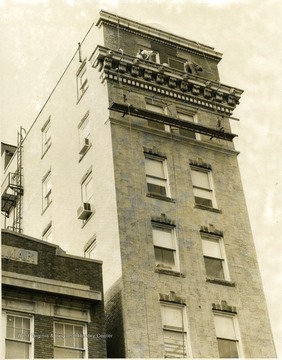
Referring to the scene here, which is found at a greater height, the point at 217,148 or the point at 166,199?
the point at 217,148

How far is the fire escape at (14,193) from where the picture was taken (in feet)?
154

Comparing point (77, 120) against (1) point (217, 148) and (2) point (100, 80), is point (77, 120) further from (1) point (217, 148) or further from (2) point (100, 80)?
(1) point (217, 148)

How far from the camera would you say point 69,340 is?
27703 millimetres

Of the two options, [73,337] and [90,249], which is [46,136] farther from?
[73,337]

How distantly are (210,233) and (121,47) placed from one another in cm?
1203

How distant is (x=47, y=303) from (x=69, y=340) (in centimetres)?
159

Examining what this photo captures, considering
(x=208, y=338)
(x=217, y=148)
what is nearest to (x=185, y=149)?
(x=217, y=148)

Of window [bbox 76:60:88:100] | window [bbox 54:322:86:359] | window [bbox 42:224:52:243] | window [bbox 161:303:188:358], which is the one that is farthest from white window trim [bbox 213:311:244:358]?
window [bbox 76:60:88:100]

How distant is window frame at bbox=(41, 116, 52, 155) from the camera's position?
44394 mm

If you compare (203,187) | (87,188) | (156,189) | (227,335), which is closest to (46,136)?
(87,188)

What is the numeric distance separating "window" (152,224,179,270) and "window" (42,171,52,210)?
9.59 metres

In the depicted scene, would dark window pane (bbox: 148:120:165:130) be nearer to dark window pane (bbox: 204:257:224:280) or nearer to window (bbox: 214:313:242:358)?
dark window pane (bbox: 204:257:224:280)

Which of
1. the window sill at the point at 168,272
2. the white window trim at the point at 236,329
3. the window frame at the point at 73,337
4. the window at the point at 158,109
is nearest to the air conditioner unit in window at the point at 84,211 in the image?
the window sill at the point at 168,272

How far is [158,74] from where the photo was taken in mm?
40406
